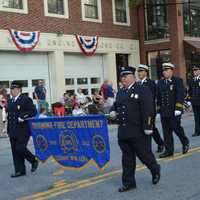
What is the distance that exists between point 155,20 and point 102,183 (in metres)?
23.3

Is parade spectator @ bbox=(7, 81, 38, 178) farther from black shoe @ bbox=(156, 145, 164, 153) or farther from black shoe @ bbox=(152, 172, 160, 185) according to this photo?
black shoe @ bbox=(156, 145, 164, 153)

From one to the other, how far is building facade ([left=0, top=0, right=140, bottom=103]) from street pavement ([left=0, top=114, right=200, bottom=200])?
40.4 feet

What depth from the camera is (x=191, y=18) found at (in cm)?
3156

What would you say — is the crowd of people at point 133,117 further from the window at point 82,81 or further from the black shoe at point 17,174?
the window at point 82,81

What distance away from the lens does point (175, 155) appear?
34.9 feet

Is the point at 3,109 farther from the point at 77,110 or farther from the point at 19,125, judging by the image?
the point at 19,125

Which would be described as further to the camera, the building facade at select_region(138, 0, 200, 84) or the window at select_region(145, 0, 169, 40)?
the window at select_region(145, 0, 169, 40)

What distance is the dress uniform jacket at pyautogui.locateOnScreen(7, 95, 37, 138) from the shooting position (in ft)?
30.0

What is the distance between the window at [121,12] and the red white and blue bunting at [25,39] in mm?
6877

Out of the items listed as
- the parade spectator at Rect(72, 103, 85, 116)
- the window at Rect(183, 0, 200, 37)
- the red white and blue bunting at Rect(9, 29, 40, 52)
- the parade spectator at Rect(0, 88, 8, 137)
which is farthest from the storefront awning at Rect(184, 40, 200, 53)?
the parade spectator at Rect(0, 88, 8, 137)

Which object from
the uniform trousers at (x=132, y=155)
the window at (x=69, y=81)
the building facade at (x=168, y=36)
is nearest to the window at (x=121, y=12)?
the building facade at (x=168, y=36)

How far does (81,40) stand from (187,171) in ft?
56.6

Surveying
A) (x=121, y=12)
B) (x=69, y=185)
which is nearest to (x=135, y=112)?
(x=69, y=185)

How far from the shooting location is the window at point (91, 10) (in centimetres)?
2625
